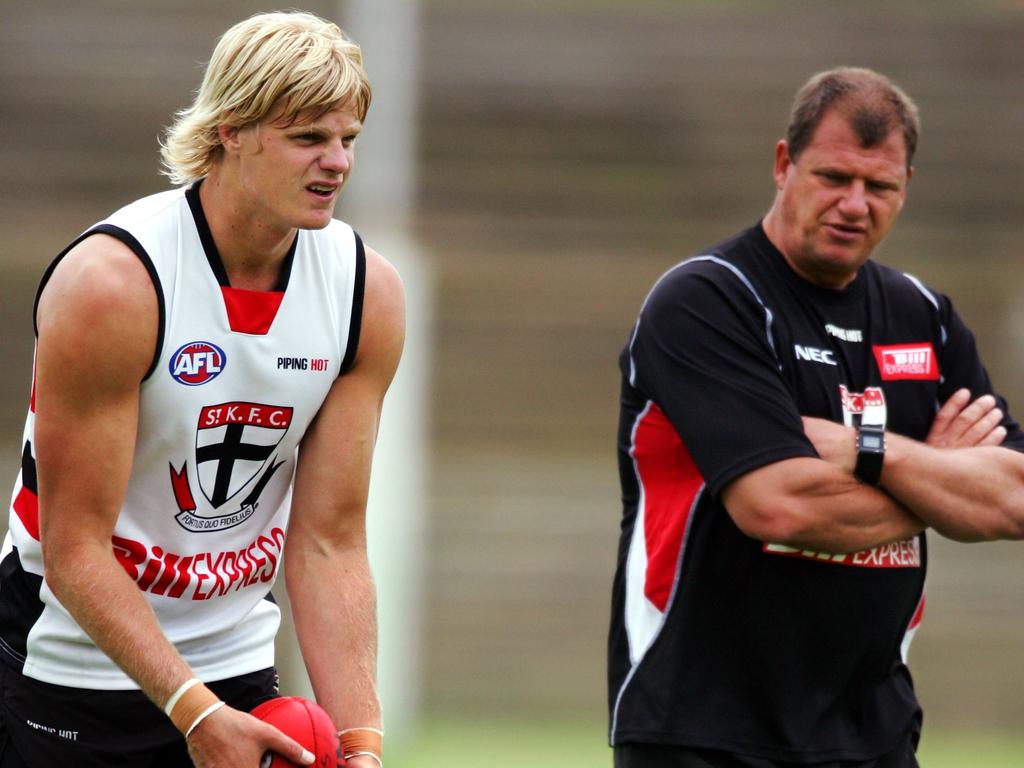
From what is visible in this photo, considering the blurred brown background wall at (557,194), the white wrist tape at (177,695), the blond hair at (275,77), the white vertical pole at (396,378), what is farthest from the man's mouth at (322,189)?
the blurred brown background wall at (557,194)

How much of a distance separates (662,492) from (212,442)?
41.6 inches

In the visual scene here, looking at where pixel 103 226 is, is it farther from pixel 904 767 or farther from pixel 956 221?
pixel 956 221

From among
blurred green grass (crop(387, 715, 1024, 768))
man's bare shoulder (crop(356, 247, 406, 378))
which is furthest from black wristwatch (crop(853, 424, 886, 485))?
blurred green grass (crop(387, 715, 1024, 768))

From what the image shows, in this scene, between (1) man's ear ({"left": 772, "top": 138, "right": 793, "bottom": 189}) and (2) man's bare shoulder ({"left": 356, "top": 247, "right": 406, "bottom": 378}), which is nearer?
(2) man's bare shoulder ({"left": 356, "top": 247, "right": 406, "bottom": 378})

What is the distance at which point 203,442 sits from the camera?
116 inches

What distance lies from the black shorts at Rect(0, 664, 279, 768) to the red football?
0.29 meters

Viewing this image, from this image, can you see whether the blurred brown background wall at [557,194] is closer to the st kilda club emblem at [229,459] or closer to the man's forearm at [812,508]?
the man's forearm at [812,508]

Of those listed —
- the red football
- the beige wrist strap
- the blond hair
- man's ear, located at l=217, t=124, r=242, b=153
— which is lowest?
the beige wrist strap

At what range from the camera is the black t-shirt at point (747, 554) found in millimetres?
3367

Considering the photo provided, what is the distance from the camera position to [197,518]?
9.90 feet

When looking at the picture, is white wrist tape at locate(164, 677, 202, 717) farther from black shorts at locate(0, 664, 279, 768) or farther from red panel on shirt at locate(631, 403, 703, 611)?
red panel on shirt at locate(631, 403, 703, 611)

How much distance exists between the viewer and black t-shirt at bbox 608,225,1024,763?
11.0 feet

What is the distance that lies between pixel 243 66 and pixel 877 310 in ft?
5.28

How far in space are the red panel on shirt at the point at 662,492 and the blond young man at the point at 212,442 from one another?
0.66 m
